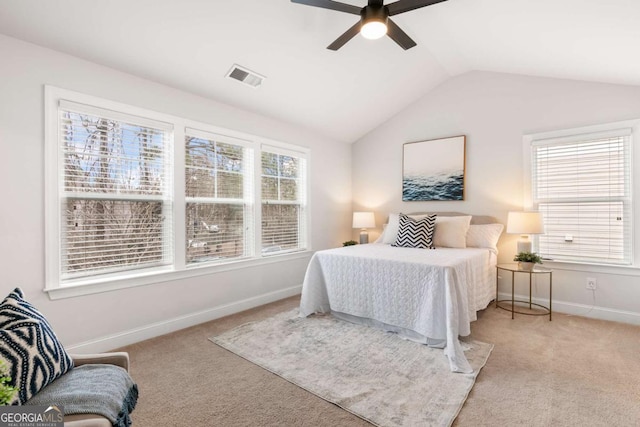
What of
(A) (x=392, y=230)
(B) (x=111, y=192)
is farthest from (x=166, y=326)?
(A) (x=392, y=230)

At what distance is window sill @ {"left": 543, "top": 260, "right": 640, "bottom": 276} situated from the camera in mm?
3211

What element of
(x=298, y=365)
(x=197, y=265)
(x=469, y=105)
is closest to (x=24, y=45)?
(x=197, y=265)

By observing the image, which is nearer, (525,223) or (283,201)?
(525,223)

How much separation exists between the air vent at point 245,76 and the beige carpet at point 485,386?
2521 millimetres

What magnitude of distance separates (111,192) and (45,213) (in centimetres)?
47

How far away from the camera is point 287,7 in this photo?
259 cm

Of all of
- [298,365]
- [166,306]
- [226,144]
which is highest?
[226,144]

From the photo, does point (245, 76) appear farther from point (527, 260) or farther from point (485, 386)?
point (527, 260)

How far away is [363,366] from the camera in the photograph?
7.72 ft

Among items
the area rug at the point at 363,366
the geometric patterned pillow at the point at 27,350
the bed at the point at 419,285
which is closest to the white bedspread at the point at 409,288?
the bed at the point at 419,285

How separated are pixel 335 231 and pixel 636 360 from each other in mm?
3555

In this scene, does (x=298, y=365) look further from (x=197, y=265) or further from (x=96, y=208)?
(x=96, y=208)

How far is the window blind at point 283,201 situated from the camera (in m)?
4.09

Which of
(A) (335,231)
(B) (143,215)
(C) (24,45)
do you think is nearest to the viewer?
(C) (24,45)
